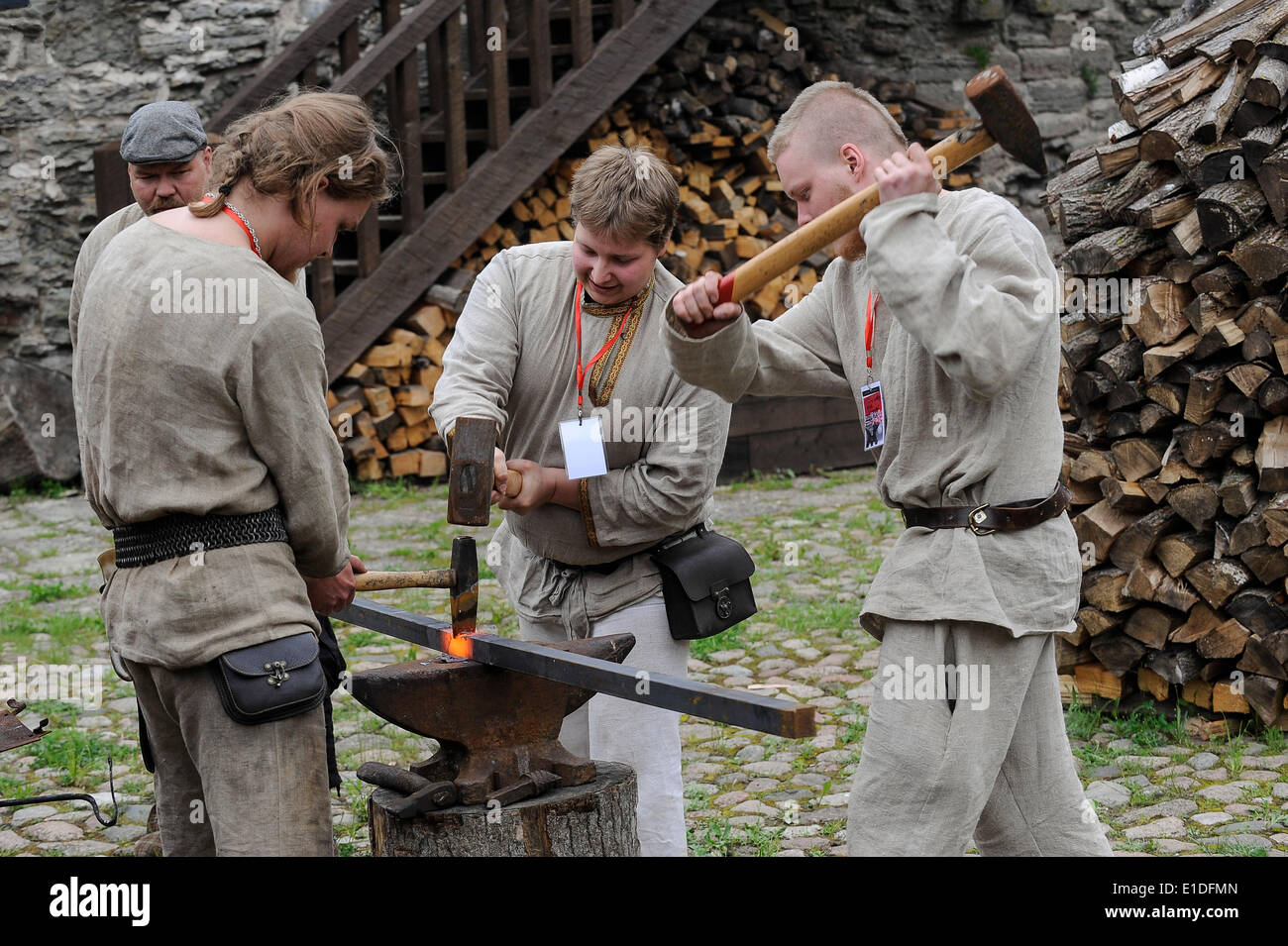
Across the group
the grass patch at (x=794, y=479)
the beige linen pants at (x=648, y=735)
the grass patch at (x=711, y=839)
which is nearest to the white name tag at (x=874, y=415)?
the beige linen pants at (x=648, y=735)

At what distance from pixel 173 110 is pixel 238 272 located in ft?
6.99

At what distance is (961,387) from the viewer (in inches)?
111

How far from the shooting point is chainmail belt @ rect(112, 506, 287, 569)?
255 cm

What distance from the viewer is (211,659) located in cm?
253

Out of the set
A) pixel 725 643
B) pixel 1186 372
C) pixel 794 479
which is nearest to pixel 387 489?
pixel 794 479

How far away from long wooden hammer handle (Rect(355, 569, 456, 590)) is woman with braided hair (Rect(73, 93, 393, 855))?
1.07ft

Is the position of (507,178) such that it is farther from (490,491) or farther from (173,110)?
(490,491)

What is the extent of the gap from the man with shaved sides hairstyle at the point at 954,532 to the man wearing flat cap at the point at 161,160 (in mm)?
2033

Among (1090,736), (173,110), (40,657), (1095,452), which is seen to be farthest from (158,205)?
(1090,736)

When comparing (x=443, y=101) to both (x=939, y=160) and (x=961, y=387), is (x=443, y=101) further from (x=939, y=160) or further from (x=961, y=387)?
(x=961, y=387)

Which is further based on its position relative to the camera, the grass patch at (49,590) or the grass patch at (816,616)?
the grass patch at (49,590)

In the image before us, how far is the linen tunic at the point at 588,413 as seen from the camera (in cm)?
342

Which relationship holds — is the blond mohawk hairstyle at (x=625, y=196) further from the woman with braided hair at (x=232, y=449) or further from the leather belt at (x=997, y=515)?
the leather belt at (x=997, y=515)

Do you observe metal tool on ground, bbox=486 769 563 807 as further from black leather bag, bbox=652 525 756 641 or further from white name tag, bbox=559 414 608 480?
white name tag, bbox=559 414 608 480
